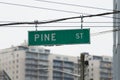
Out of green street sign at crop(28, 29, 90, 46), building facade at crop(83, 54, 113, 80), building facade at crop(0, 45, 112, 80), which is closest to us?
green street sign at crop(28, 29, 90, 46)

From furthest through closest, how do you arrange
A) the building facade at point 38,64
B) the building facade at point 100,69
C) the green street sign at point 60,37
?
the building facade at point 100,69, the building facade at point 38,64, the green street sign at point 60,37

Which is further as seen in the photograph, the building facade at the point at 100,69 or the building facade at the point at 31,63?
the building facade at the point at 100,69

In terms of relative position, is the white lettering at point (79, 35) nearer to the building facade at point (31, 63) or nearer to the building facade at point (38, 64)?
the building facade at point (38, 64)

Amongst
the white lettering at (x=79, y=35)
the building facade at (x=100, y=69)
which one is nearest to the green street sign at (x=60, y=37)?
the white lettering at (x=79, y=35)

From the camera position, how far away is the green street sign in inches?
923

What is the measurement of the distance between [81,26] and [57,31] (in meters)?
1.04

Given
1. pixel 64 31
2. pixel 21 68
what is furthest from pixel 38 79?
pixel 64 31

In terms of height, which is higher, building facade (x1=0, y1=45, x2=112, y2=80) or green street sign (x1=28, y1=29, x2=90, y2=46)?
green street sign (x1=28, y1=29, x2=90, y2=46)

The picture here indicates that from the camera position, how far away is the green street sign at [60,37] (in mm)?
23453

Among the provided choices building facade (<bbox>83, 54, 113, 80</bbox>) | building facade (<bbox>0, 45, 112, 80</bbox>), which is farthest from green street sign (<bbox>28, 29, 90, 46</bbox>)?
building facade (<bbox>83, 54, 113, 80</bbox>)

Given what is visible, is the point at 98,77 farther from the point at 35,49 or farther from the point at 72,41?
the point at 72,41

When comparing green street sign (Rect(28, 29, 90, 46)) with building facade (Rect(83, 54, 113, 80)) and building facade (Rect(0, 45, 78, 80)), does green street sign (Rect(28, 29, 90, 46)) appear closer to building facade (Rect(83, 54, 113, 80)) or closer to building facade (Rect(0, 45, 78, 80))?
building facade (Rect(0, 45, 78, 80))

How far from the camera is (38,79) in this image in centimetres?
18138

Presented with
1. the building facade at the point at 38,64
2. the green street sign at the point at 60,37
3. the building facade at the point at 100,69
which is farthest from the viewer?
the building facade at the point at 100,69
